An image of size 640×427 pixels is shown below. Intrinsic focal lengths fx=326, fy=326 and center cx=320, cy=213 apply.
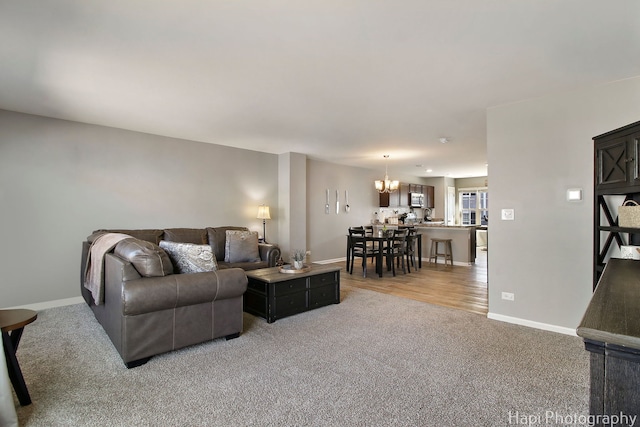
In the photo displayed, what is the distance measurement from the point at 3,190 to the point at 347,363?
4.46m

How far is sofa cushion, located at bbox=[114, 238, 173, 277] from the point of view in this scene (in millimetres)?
2625

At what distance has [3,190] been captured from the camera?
12.8 feet

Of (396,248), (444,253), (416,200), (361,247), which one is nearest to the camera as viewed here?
(361,247)

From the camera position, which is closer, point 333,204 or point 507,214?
point 507,214

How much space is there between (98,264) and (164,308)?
3.13 ft

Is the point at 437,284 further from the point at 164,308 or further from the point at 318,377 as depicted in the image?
the point at 164,308

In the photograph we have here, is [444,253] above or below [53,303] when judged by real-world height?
above

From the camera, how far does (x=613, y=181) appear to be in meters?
2.55

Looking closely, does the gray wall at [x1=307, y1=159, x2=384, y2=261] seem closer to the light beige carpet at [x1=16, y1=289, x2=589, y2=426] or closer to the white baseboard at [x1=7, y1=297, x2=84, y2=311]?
the light beige carpet at [x1=16, y1=289, x2=589, y2=426]

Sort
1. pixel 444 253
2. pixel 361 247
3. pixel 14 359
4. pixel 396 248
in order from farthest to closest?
pixel 444 253 → pixel 396 248 → pixel 361 247 → pixel 14 359

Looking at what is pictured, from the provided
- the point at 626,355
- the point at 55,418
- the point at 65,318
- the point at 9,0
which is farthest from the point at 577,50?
the point at 65,318

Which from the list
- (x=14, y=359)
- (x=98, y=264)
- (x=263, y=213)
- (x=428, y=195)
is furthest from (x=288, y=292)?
(x=428, y=195)

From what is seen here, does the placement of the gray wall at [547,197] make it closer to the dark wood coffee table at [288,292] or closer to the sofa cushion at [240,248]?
the dark wood coffee table at [288,292]
